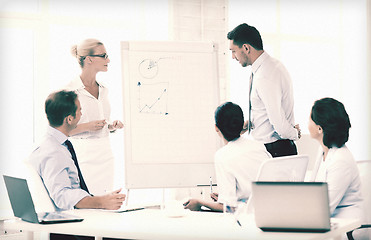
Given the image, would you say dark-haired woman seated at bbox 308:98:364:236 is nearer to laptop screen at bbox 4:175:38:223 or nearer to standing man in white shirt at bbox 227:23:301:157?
standing man in white shirt at bbox 227:23:301:157

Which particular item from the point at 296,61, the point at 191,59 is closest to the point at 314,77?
the point at 296,61

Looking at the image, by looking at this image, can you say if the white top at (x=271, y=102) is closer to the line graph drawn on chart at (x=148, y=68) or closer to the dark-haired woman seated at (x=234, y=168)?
the dark-haired woman seated at (x=234, y=168)

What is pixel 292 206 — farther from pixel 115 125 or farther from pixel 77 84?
pixel 77 84

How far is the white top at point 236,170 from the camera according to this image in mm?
2342

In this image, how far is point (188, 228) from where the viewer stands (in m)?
1.74

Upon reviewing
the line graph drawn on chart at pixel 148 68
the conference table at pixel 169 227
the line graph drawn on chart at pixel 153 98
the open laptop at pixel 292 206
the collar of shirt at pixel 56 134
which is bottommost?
the conference table at pixel 169 227

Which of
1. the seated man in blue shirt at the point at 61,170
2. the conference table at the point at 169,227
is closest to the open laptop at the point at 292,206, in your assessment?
the conference table at the point at 169,227

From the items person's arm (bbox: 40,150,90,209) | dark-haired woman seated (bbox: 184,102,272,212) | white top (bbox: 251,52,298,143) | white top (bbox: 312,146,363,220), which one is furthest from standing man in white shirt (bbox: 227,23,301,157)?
person's arm (bbox: 40,150,90,209)

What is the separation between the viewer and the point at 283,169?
6.68ft

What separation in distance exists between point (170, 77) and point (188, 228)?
5.73ft

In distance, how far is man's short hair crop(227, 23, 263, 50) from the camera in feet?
10.1

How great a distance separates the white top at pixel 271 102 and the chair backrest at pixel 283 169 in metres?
0.88

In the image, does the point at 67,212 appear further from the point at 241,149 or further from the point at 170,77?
the point at 170,77

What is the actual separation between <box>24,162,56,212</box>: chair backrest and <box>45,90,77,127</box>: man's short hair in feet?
0.95
